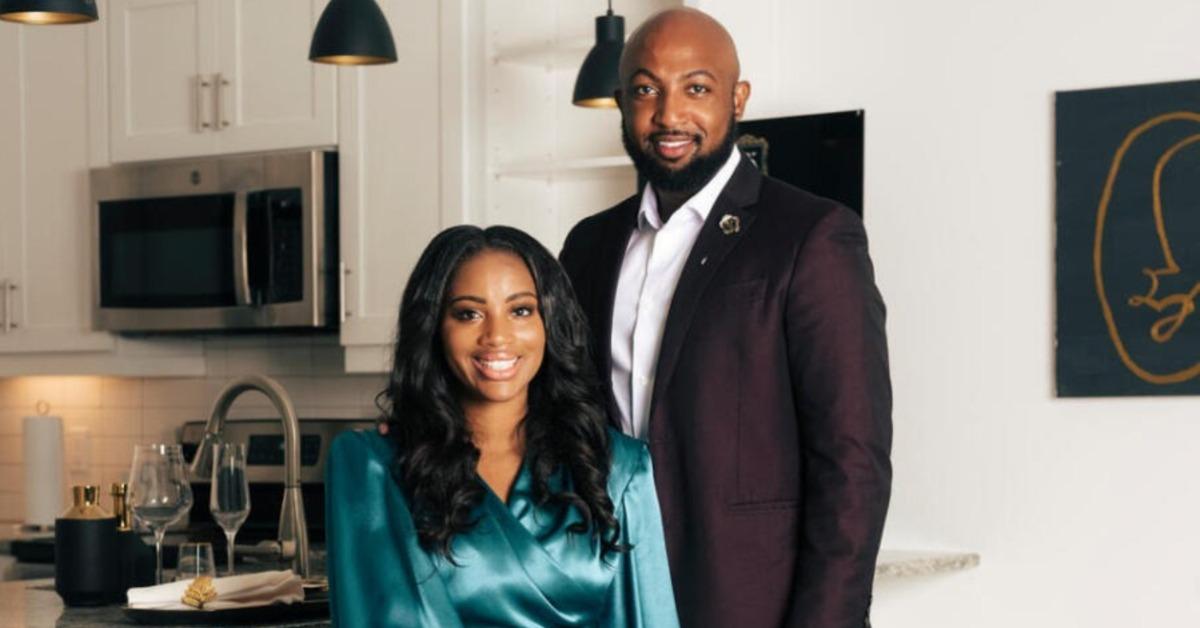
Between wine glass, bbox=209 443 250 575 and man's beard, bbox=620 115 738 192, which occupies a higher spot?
man's beard, bbox=620 115 738 192

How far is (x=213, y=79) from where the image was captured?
491 centimetres

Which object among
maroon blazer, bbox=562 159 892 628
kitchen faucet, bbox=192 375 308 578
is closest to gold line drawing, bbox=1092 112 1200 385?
maroon blazer, bbox=562 159 892 628

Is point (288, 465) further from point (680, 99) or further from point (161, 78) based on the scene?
point (161, 78)

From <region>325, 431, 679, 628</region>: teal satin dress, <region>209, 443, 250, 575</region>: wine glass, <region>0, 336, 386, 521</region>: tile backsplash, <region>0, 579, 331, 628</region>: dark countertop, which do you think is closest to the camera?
<region>325, 431, 679, 628</region>: teal satin dress

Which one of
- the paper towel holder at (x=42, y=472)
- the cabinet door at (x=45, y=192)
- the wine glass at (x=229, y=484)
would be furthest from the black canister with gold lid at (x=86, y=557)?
the paper towel holder at (x=42, y=472)

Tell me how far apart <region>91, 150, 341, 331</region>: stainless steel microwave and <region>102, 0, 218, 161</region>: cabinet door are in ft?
0.23

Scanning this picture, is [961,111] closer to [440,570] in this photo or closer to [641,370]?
[641,370]

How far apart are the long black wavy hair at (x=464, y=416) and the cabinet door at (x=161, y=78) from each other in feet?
9.85

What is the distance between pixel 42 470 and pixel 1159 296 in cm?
331

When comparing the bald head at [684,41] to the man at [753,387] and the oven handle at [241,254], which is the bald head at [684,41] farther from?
the oven handle at [241,254]

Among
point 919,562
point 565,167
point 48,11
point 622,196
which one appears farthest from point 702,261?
point 622,196

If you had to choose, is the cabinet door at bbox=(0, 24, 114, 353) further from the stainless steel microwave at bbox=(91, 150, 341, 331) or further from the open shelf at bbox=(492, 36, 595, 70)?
the open shelf at bbox=(492, 36, 595, 70)

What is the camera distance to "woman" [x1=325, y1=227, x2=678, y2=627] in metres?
2.00

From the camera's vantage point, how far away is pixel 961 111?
13.1ft
